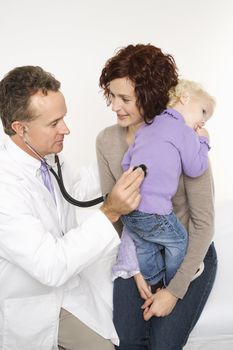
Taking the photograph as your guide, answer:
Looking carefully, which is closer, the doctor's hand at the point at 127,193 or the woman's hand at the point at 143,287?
Result: the doctor's hand at the point at 127,193

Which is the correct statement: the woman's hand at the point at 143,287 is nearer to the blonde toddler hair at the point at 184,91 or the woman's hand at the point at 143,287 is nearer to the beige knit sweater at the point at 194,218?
the beige knit sweater at the point at 194,218

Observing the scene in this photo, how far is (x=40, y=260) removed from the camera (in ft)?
3.91

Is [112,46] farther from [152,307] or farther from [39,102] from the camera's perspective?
[152,307]

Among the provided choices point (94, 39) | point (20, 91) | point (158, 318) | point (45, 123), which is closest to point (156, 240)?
point (158, 318)

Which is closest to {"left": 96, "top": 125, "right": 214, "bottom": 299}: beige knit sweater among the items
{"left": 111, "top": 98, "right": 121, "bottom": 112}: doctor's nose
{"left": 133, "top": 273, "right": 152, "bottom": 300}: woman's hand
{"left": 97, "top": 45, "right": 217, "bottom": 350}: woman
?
{"left": 97, "top": 45, "right": 217, "bottom": 350}: woman

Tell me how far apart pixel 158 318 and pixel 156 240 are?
291 mm

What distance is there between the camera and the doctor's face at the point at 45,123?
1349mm

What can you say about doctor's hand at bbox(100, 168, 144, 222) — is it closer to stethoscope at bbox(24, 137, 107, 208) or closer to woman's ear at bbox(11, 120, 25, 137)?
stethoscope at bbox(24, 137, 107, 208)

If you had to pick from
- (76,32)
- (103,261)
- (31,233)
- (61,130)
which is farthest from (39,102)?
(76,32)

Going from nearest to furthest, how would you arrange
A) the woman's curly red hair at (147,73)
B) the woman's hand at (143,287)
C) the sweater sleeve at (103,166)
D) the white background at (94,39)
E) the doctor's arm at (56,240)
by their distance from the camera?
the doctor's arm at (56,240)
the woman's curly red hair at (147,73)
the woman's hand at (143,287)
the sweater sleeve at (103,166)
the white background at (94,39)

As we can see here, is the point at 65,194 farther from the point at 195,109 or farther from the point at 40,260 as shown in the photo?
the point at 195,109

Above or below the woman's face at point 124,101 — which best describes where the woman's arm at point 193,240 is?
below

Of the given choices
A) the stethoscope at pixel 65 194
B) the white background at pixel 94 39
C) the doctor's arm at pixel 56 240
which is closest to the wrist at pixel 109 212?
the doctor's arm at pixel 56 240

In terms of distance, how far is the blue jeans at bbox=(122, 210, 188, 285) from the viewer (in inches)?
50.9
